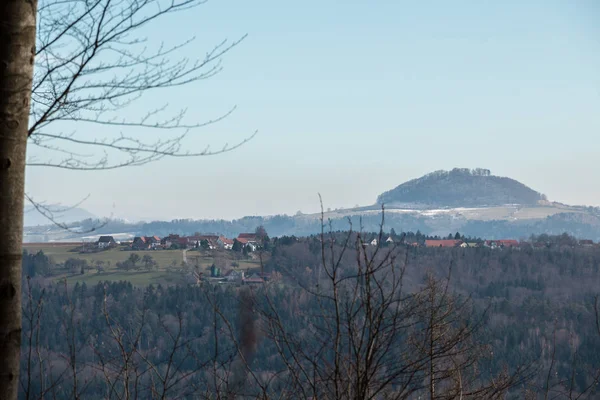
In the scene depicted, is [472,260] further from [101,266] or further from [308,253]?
[101,266]

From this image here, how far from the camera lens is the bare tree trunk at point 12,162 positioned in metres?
3.01

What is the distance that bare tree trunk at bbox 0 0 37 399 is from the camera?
3014mm

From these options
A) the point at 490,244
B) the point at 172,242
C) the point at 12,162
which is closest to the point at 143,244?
the point at 172,242

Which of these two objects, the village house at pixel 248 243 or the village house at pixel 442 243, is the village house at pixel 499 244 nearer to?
the village house at pixel 442 243

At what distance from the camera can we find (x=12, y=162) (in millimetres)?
3055

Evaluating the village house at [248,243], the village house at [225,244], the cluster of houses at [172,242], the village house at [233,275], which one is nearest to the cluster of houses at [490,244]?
the village house at [248,243]

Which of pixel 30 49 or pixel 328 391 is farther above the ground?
pixel 30 49

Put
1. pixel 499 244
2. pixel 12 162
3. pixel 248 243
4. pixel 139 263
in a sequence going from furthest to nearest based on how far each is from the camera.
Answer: pixel 499 244 → pixel 248 243 → pixel 139 263 → pixel 12 162

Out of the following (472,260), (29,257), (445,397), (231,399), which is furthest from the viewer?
(472,260)

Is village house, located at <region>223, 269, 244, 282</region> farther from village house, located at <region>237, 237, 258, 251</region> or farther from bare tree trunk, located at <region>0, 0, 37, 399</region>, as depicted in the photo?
bare tree trunk, located at <region>0, 0, 37, 399</region>

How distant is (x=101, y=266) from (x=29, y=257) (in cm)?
915

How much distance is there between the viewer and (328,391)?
450cm

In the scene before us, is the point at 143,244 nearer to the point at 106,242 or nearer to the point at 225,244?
the point at 106,242

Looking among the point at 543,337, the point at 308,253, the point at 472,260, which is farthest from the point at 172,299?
the point at 472,260
